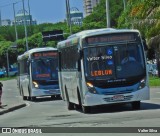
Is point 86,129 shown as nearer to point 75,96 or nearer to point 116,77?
point 116,77

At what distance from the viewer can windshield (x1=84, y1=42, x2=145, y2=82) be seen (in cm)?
2302

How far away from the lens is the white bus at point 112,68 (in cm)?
2298

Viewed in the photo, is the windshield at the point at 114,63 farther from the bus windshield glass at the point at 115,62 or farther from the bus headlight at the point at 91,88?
the bus headlight at the point at 91,88

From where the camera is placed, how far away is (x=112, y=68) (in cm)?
2308

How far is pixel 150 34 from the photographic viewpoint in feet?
168

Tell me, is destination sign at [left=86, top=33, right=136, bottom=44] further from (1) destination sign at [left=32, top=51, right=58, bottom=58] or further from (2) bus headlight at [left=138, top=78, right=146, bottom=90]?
(1) destination sign at [left=32, top=51, right=58, bottom=58]

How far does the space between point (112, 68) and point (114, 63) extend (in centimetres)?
20

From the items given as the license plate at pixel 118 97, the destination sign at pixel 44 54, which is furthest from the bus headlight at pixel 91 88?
the destination sign at pixel 44 54

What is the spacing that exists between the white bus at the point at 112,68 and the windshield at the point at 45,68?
1342 cm

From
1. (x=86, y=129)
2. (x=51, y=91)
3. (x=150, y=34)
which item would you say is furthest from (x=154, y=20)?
(x=86, y=129)

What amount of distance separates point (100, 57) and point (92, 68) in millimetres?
483

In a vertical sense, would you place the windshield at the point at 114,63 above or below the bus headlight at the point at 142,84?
above

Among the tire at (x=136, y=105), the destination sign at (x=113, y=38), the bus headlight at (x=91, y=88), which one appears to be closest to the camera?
the bus headlight at (x=91, y=88)

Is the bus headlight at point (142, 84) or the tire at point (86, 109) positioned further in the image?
the tire at point (86, 109)
